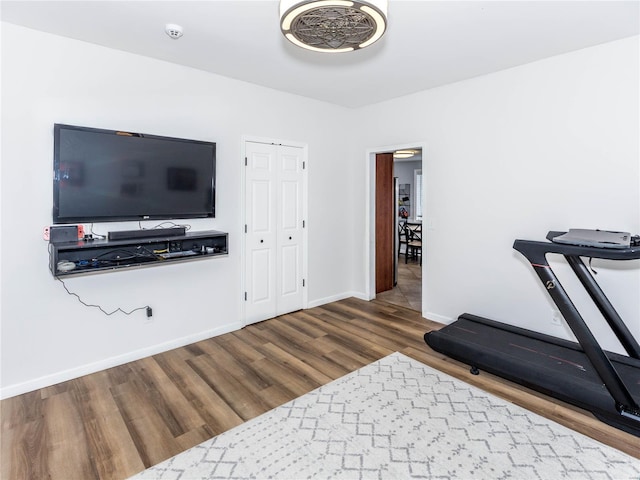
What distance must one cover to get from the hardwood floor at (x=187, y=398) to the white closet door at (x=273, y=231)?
0.47 m

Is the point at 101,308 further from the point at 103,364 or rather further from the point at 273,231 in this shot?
the point at 273,231

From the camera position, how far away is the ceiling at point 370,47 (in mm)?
2326

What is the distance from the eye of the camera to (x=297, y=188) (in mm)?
4453

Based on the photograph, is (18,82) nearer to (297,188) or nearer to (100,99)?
(100,99)

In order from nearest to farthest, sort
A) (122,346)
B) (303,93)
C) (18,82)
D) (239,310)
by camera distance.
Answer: (18,82) → (122,346) → (239,310) → (303,93)

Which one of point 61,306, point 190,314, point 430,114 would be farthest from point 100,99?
point 430,114

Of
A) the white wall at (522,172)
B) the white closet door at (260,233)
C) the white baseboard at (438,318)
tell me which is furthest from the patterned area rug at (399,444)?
the white closet door at (260,233)

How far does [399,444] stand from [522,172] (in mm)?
2763

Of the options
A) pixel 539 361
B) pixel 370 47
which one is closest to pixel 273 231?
pixel 370 47

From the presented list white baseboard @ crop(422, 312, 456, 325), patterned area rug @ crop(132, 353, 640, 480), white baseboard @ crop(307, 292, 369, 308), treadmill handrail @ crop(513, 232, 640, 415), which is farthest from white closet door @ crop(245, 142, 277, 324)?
treadmill handrail @ crop(513, 232, 640, 415)

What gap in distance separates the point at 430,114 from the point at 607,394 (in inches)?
124

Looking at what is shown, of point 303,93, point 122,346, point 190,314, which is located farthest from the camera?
point 303,93

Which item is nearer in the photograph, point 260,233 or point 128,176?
point 128,176

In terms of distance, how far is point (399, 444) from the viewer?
209 centimetres
